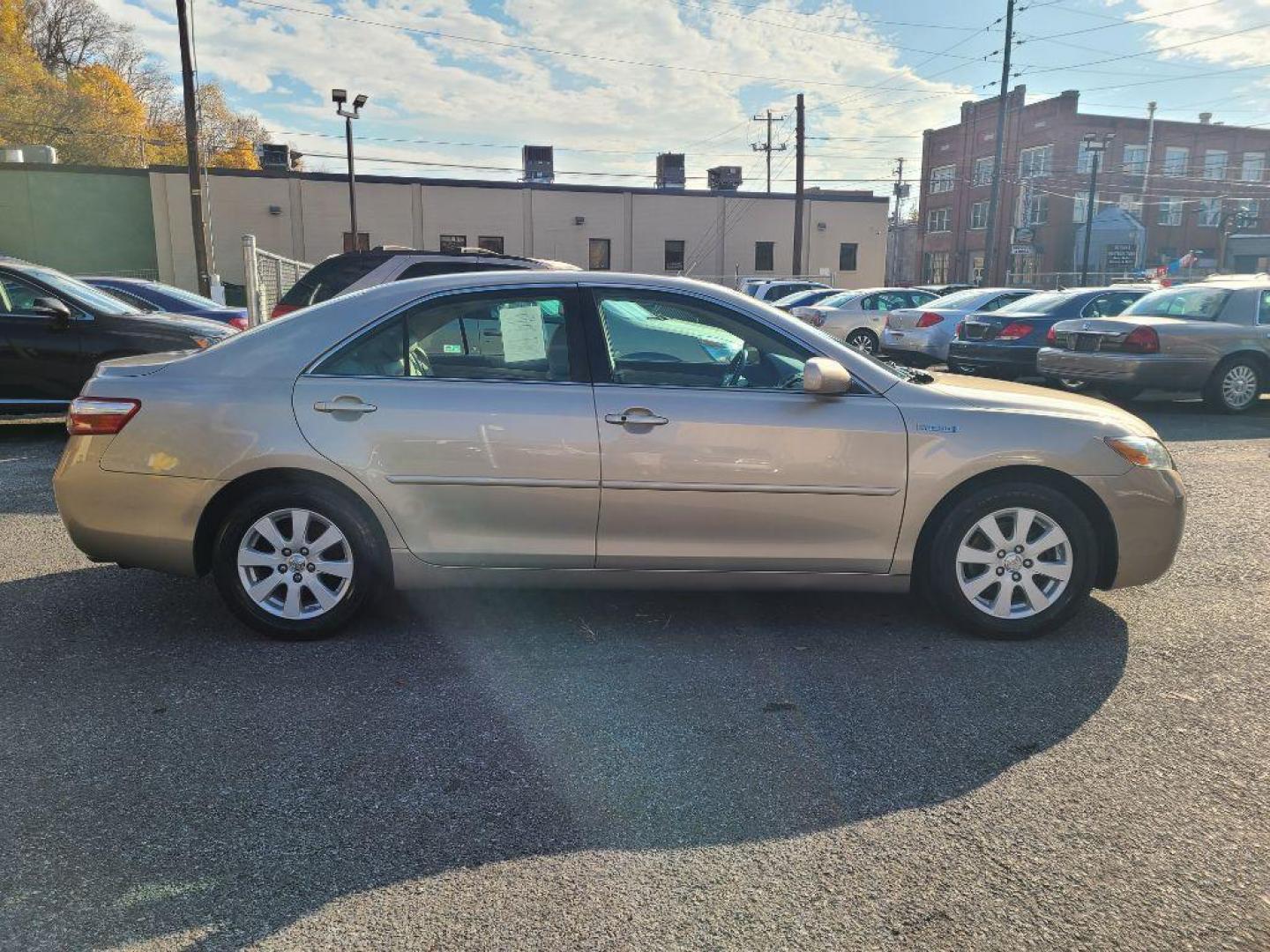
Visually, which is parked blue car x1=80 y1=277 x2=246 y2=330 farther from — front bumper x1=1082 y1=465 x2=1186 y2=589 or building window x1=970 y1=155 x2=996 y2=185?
building window x1=970 y1=155 x2=996 y2=185

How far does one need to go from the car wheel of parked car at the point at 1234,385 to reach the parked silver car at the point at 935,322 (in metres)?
3.81

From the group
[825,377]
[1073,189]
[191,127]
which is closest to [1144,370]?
[825,377]

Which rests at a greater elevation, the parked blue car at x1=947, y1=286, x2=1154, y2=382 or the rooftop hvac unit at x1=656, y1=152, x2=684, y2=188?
the rooftop hvac unit at x1=656, y1=152, x2=684, y2=188

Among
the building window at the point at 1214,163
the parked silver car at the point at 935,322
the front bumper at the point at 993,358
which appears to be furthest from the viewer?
the building window at the point at 1214,163

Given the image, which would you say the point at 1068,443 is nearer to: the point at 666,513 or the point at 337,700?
the point at 666,513

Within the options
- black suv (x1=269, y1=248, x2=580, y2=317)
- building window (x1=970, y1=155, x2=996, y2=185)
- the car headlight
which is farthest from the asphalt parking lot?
building window (x1=970, y1=155, x2=996, y2=185)

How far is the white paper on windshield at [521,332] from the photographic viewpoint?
4051 millimetres

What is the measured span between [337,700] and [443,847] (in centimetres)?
109

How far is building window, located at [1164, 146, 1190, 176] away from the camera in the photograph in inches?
2271

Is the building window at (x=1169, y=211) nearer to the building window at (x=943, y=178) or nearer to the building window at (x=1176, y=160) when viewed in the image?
the building window at (x=1176, y=160)

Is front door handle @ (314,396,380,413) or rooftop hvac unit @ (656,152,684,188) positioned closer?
front door handle @ (314,396,380,413)

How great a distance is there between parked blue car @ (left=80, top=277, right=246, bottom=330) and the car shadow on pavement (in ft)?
23.2

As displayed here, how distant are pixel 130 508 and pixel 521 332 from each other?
1.87 m

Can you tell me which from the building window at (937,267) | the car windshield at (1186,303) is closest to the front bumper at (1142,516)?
the car windshield at (1186,303)
